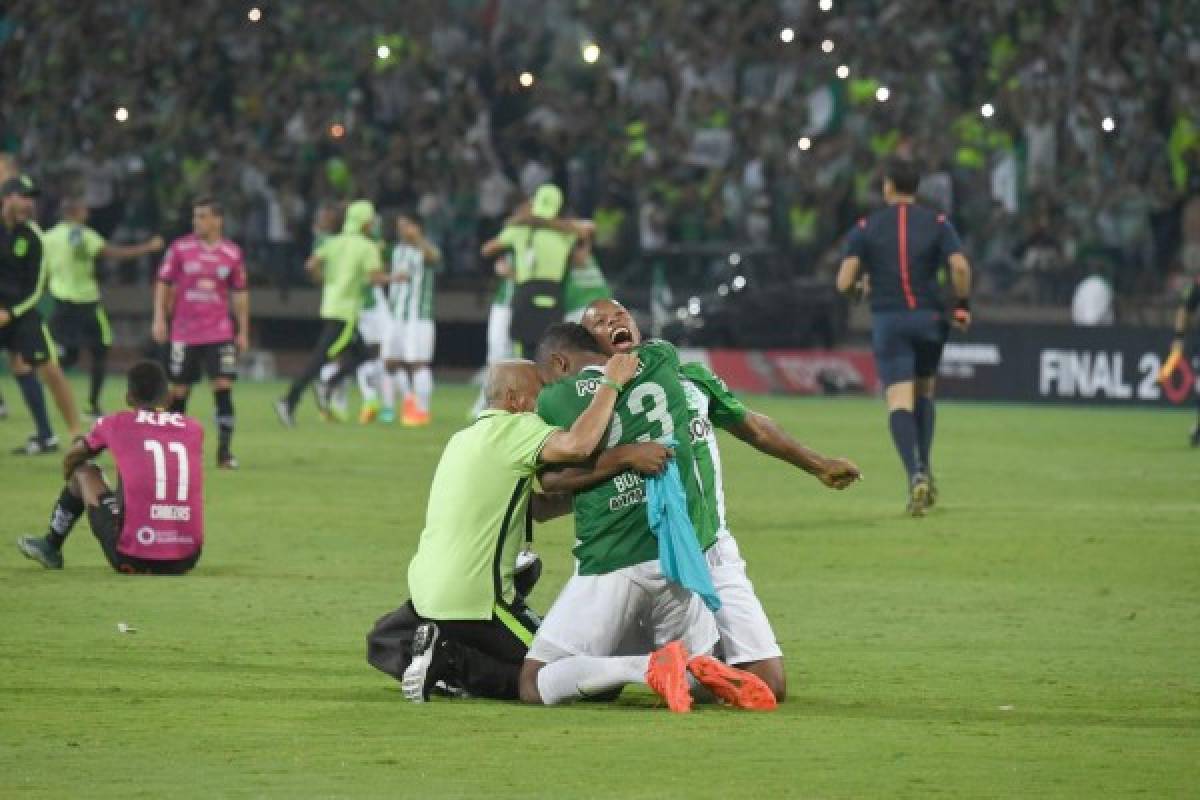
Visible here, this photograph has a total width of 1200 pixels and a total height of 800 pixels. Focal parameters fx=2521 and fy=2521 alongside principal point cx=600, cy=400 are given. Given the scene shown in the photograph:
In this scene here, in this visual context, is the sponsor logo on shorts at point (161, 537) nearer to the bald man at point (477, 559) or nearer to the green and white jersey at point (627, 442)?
the bald man at point (477, 559)

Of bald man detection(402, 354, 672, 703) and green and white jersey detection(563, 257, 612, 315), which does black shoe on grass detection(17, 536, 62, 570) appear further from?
green and white jersey detection(563, 257, 612, 315)

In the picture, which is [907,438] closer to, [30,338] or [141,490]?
[141,490]

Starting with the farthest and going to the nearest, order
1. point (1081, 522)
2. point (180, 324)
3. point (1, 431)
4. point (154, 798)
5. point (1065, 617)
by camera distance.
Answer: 1. point (1, 431)
2. point (180, 324)
3. point (1081, 522)
4. point (1065, 617)
5. point (154, 798)

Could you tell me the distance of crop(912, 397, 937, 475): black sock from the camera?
17.8 meters

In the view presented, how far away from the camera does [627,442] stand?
9.34m

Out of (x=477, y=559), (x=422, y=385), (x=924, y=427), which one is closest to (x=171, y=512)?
(x=477, y=559)

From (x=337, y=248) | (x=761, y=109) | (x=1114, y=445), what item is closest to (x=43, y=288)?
(x=337, y=248)

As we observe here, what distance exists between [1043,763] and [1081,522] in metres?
9.62

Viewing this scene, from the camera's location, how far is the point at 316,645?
11039 mm

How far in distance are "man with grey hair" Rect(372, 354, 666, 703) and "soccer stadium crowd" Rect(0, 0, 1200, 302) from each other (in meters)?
26.2

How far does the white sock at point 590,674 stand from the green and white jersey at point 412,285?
19683 mm

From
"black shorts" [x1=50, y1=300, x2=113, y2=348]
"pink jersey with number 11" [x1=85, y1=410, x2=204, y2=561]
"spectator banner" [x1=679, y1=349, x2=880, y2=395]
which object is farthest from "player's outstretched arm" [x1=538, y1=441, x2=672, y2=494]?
"spectator banner" [x1=679, y1=349, x2=880, y2=395]

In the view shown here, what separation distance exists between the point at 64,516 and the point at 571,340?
494 cm

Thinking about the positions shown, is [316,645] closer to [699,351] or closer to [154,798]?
[154,798]
